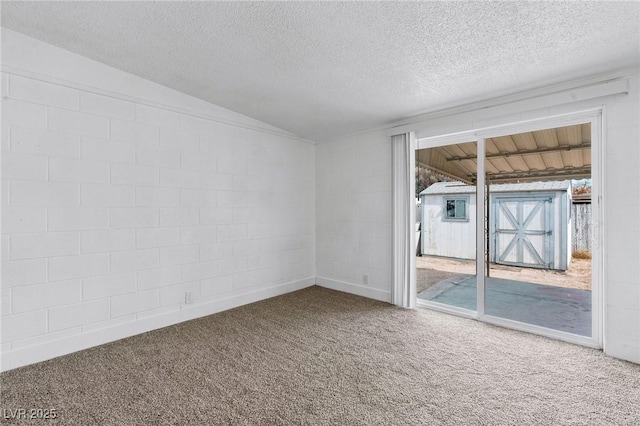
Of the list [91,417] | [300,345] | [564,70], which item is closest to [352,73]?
[564,70]

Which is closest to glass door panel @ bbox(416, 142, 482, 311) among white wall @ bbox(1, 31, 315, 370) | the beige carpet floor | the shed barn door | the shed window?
the shed window

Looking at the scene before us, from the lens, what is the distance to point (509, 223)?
328cm

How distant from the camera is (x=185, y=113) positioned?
3367mm

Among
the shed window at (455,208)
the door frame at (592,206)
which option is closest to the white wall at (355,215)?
the shed window at (455,208)

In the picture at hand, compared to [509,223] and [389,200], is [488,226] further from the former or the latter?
[389,200]

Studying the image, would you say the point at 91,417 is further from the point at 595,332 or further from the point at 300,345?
the point at 595,332

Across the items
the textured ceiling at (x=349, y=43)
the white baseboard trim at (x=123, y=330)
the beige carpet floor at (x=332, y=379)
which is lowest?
the beige carpet floor at (x=332, y=379)

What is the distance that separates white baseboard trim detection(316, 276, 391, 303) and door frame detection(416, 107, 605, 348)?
635mm

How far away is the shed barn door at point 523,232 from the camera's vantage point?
311 cm

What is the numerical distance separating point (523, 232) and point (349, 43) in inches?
104

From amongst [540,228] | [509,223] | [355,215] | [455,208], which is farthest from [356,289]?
[540,228]

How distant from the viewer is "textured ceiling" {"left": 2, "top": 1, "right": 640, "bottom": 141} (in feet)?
6.20

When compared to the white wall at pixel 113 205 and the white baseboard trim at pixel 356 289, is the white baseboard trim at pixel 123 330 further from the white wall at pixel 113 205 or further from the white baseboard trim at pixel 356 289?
the white baseboard trim at pixel 356 289

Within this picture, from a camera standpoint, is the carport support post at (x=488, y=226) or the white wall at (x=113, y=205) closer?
the white wall at (x=113, y=205)
